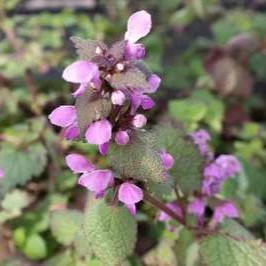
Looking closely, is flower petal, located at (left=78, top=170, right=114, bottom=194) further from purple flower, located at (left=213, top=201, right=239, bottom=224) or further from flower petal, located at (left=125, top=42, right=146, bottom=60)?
purple flower, located at (left=213, top=201, right=239, bottom=224)

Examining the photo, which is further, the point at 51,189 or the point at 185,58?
the point at 185,58

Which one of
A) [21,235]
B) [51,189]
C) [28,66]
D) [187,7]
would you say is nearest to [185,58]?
[187,7]

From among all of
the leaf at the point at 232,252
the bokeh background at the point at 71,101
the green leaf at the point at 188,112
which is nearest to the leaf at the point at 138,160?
the leaf at the point at 232,252

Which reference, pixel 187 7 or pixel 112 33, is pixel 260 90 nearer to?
pixel 187 7

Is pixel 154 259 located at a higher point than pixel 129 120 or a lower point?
lower

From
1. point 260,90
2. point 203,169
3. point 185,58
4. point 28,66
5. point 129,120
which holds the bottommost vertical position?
point 260,90

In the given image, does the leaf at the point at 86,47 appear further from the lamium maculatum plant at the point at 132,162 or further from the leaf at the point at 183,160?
the leaf at the point at 183,160

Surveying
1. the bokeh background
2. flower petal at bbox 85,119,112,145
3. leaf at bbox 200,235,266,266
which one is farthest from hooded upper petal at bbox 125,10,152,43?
the bokeh background

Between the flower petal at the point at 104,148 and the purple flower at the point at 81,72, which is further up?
the purple flower at the point at 81,72
